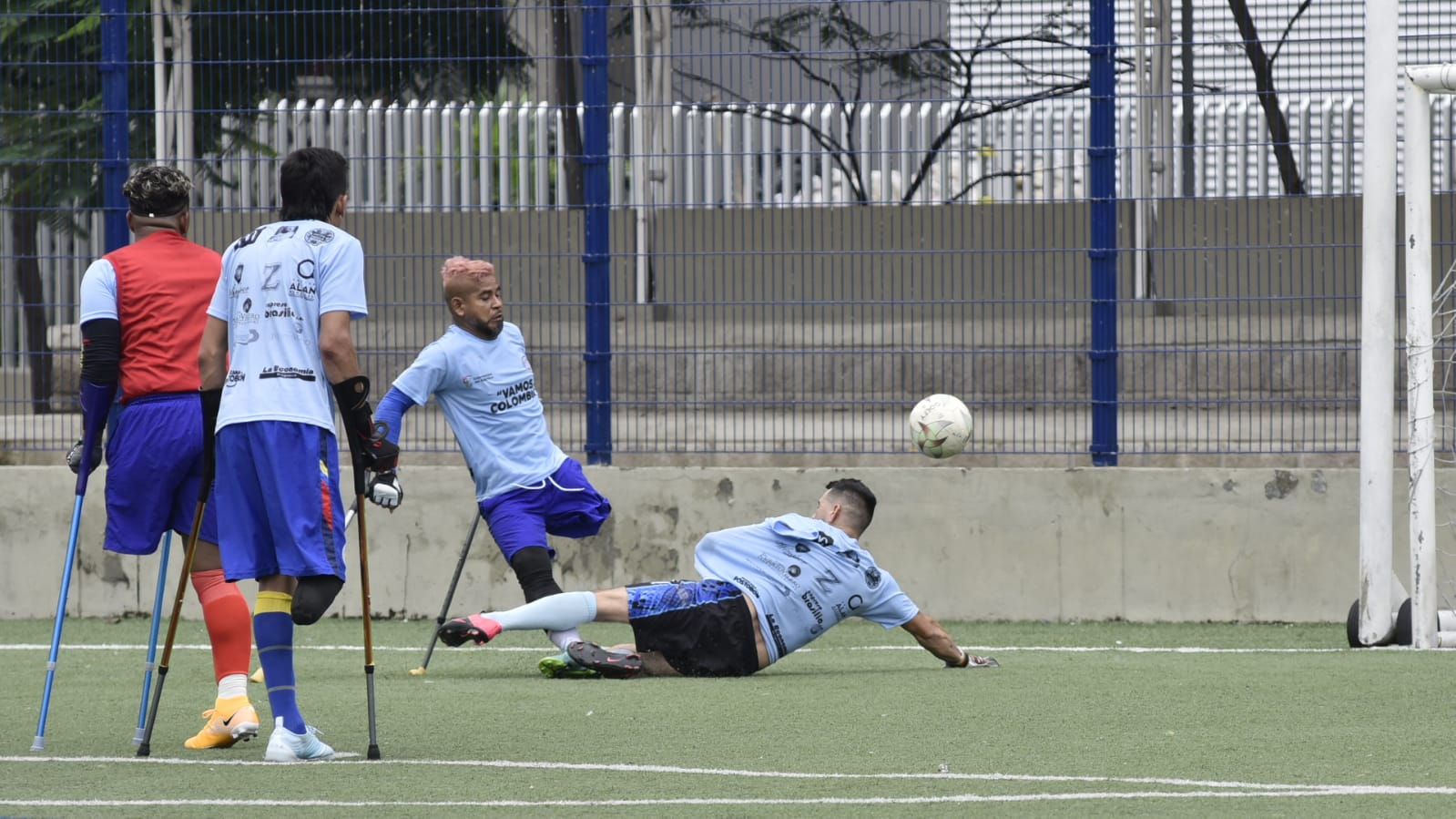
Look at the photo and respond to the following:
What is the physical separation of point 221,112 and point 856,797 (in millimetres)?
6567

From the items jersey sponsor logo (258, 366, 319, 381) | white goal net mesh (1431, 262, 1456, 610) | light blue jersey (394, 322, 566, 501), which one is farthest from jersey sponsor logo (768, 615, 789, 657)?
white goal net mesh (1431, 262, 1456, 610)

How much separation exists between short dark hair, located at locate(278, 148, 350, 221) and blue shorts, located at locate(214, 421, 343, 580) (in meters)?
0.63

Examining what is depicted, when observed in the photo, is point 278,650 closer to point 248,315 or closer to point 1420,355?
point 248,315

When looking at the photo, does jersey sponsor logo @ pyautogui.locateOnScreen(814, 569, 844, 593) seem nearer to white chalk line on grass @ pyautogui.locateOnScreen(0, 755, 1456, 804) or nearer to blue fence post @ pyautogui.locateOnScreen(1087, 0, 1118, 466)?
white chalk line on grass @ pyautogui.locateOnScreen(0, 755, 1456, 804)

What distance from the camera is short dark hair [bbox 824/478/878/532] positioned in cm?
772

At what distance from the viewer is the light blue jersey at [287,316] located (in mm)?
5488

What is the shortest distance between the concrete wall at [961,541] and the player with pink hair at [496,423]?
1650 mm

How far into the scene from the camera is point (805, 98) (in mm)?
9719

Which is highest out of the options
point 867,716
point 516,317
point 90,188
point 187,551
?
point 90,188

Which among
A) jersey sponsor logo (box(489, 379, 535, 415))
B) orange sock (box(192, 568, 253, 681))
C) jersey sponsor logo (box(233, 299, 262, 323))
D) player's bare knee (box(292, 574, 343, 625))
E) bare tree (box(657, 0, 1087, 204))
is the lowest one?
orange sock (box(192, 568, 253, 681))

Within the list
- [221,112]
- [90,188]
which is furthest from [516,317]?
[90,188]

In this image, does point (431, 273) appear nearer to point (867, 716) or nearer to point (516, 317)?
point (516, 317)

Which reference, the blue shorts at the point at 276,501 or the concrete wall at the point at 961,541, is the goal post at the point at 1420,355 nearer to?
the concrete wall at the point at 961,541

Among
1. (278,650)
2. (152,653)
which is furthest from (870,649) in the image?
(278,650)
